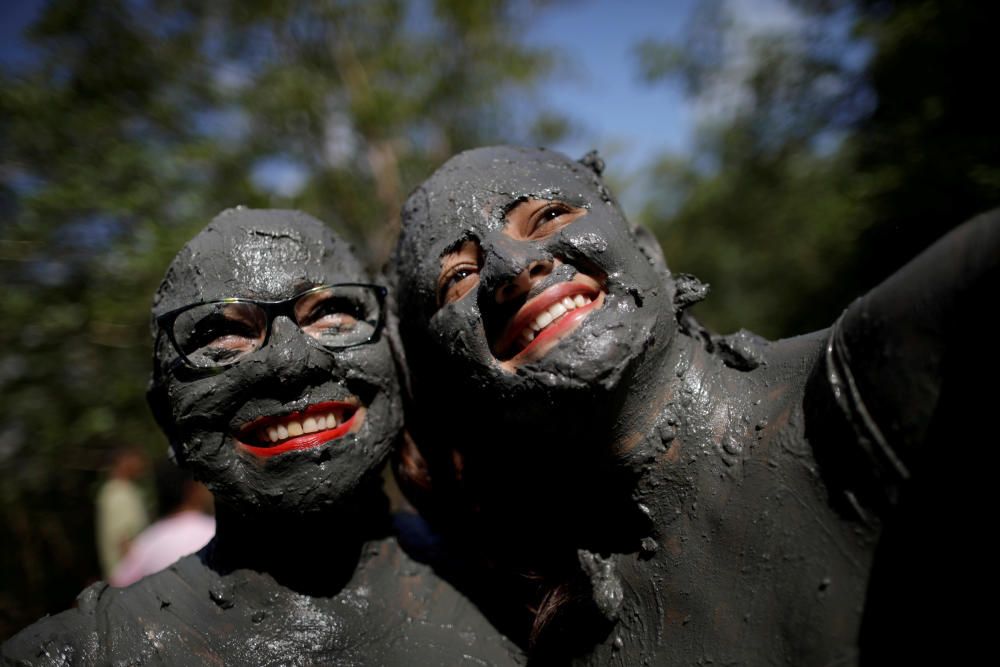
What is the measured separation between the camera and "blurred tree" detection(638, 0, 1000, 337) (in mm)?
4520

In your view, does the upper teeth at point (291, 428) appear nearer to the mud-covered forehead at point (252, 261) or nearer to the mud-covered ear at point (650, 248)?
the mud-covered forehead at point (252, 261)

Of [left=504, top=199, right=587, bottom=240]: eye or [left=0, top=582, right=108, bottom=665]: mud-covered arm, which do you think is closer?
[left=0, top=582, right=108, bottom=665]: mud-covered arm

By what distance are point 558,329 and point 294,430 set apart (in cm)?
82

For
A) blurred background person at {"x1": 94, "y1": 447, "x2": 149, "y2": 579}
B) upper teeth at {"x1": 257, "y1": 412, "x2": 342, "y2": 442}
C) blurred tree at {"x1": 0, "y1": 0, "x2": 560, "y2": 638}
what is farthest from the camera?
blurred tree at {"x1": 0, "y1": 0, "x2": 560, "y2": 638}

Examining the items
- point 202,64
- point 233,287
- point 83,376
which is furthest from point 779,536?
point 202,64

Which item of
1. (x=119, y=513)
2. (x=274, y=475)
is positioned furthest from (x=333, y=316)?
(x=119, y=513)

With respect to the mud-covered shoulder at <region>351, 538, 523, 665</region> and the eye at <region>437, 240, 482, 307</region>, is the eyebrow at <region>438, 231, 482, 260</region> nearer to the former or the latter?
the eye at <region>437, 240, 482, 307</region>

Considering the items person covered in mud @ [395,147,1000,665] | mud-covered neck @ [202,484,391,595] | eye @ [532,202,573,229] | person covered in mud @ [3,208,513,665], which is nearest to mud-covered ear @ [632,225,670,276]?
person covered in mud @ [395,147,1000,665]

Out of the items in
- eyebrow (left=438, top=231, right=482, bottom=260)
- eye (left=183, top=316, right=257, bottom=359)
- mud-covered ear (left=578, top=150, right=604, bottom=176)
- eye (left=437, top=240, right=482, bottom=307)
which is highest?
mud-covered ear (left=578, top=150, right=604, bottom=176)

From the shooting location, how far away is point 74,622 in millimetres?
1663

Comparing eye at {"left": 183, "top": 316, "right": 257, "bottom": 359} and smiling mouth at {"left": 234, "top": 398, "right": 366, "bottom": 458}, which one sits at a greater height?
eye at {"left": 183, "top": 316, "right": 257, "bottom": 359}

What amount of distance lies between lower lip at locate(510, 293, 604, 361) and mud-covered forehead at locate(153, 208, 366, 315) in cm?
69

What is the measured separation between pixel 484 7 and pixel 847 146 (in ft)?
19.6

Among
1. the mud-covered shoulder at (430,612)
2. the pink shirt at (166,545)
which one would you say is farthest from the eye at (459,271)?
the pink shirt at (166,545)
